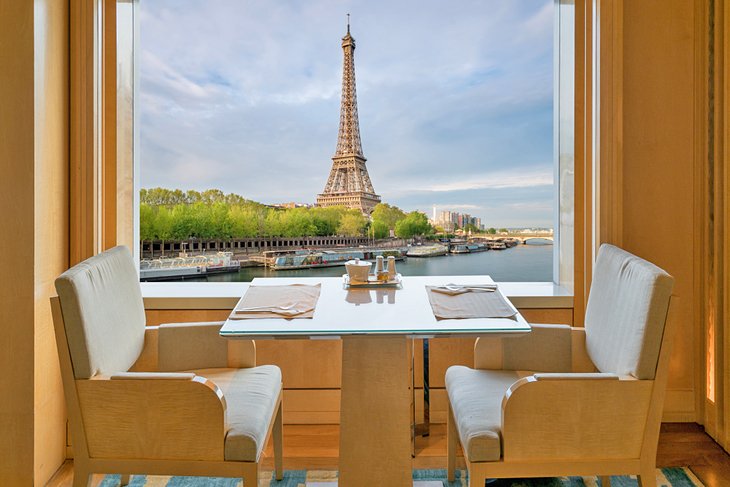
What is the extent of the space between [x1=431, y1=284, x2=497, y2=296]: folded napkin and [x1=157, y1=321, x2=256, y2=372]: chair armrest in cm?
77

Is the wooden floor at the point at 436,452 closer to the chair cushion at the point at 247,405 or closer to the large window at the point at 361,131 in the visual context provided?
the chair cushion at the point at 247,405

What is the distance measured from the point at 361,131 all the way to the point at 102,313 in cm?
165

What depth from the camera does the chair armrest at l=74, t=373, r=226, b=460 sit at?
4.34ft

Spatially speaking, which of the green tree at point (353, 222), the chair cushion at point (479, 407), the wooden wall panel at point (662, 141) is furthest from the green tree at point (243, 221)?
the wooden wall panel at point (662, 141)

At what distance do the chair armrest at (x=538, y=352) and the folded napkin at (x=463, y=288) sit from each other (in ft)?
Result: 0.64

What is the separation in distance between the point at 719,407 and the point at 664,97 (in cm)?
141

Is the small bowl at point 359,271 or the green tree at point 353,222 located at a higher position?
the green tree at point 353,222

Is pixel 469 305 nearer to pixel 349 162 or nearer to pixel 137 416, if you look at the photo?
pixel 137 416

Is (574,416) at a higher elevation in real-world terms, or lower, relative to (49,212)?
lower

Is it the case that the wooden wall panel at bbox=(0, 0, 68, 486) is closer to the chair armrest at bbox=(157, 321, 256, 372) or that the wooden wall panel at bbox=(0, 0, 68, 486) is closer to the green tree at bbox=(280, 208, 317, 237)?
the chair armrest at bbox=(157, 321, 256, 372)

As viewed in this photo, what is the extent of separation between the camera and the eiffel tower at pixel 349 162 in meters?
2.59

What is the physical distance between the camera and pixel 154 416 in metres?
1.34

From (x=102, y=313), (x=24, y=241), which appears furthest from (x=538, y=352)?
(x=24, y=241)

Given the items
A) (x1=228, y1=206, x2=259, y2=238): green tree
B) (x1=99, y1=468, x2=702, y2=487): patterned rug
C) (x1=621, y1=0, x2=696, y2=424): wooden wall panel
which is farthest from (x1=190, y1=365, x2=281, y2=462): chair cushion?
(x1=621, y1=0, x2=696, y2=424): wooden wall panel
